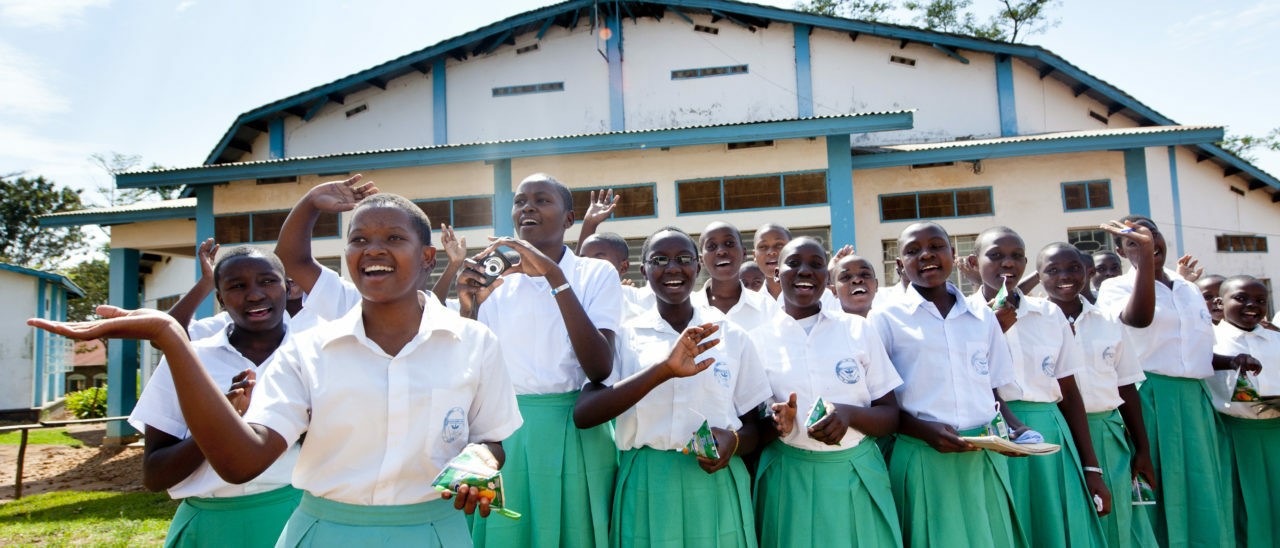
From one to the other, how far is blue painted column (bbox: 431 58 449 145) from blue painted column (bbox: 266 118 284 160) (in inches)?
119

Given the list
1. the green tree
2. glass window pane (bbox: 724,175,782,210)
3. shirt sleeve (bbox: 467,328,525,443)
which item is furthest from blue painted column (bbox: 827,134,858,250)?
the green tree

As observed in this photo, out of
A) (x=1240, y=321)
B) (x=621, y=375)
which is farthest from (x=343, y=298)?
(x=1240, y=321)

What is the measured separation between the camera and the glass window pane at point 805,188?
980 cm

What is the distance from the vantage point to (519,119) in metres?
13.2

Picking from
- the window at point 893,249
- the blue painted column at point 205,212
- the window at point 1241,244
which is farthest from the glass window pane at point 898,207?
the blue painted column at point 205,212

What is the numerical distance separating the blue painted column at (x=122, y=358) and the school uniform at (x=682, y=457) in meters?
12.7

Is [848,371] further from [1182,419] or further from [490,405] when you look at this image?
[1182,419]

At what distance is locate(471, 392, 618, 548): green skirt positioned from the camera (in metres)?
2.63

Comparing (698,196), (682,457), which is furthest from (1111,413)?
(698,196)

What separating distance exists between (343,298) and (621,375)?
1204 millimetres

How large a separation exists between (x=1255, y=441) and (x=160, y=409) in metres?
5.28

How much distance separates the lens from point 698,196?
396 inches

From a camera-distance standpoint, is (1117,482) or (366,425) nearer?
(366,425)

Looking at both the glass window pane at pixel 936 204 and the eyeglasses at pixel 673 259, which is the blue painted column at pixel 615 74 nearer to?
the glass window pane at pixel 936 204
